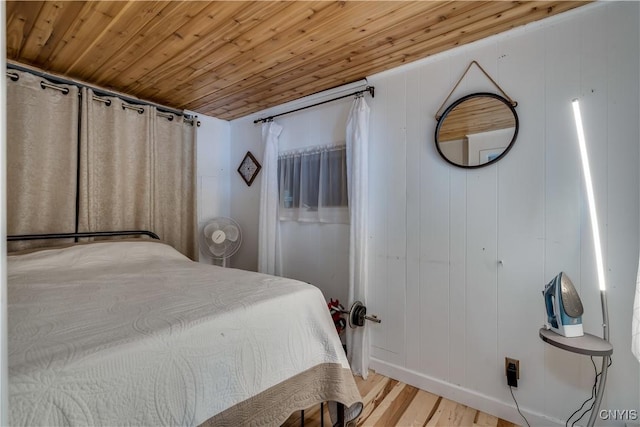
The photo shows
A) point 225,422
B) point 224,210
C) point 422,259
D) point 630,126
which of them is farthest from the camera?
point 224,210

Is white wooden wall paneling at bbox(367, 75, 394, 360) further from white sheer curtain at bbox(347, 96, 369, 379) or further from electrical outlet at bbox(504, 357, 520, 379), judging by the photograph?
electrical outlet at bbox(504, 357, 520, 379)

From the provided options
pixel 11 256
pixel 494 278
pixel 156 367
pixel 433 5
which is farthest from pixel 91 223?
pixel 494 278

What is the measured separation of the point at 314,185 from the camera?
275 centimetres

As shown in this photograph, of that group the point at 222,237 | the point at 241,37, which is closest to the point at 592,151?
the point at 241,37

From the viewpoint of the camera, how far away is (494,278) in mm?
1832

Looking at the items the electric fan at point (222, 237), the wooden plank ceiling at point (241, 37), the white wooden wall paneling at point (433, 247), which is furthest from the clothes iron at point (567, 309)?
the electric fan at point (222, 237)

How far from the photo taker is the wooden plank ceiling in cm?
159

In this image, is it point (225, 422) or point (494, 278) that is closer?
point (225, 422)

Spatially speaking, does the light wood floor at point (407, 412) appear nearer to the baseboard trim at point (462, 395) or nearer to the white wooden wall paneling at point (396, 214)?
the baseboard trim at point (462, 395)

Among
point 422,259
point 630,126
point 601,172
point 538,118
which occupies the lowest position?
point 422,259

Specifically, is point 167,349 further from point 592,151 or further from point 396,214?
point 592,151

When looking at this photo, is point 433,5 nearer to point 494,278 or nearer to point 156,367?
point 494,278

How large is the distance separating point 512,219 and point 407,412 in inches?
54.8

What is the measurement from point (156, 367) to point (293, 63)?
6.96ft
